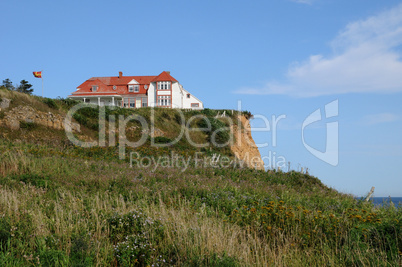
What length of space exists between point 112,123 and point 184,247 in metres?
29.9

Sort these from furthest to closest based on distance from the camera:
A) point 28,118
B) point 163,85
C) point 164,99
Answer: point 163,85 < point 164,99 < point 28,118

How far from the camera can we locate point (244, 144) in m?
48.9

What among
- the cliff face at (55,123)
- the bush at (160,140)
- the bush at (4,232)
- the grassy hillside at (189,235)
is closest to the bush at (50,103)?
the cliff face at (55,123)

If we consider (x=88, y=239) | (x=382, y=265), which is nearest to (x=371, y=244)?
(x=382, y=265)

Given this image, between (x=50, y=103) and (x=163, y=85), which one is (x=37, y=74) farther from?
(x=163, y=85)

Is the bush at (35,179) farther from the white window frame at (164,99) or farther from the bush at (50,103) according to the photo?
the white window frame at (164,99)

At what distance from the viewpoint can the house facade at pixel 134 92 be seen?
182ft

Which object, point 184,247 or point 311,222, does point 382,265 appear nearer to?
point 311,222

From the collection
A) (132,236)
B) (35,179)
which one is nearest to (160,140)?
(35,179)

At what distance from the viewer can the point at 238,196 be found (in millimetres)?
11242

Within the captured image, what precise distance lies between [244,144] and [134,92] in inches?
800

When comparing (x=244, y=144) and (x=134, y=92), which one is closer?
(x=244, y=144)

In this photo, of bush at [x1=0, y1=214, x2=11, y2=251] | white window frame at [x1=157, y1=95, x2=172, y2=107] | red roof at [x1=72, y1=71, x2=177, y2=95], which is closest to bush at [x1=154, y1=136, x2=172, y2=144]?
white window frame at [x1=157, y1=95, x2=172, y2=107]

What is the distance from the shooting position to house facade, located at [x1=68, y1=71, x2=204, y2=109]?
2188 inches
